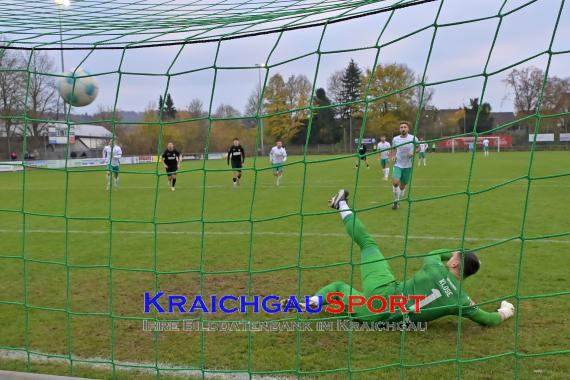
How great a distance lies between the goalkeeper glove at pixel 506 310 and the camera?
3363 millimetres

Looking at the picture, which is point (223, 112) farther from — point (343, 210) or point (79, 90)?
point (343, 210)

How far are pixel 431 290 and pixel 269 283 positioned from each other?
163 cm

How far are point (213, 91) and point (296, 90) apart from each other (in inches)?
189

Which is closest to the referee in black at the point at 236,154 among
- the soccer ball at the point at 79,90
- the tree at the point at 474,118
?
the tree at the point at 474,118

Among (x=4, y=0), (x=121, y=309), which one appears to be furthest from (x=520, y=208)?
A: (x=4, y=0)

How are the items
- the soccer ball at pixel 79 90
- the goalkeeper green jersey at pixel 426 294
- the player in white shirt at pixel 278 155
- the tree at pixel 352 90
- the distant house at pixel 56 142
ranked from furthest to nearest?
1. the distant house at pixel 56 142
2. the player in white shirt at pixel 278 155
3. the tree at pixel 352 90
4. the soccer ball at pixel 79 90
5. the goalkeeper green jersey at pixel 426 294

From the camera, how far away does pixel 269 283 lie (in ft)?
14.3

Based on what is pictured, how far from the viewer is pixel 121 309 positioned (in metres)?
3.79

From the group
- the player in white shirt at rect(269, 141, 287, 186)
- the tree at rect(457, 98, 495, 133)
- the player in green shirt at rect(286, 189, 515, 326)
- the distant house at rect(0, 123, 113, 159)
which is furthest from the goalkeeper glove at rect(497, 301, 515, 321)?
the distant house at rect(0, 123, 113, 159)

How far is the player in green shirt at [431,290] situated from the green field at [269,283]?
0.37 feet

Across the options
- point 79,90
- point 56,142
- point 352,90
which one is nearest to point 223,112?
point 352,90

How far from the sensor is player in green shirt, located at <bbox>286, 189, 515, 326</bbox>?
3.16m

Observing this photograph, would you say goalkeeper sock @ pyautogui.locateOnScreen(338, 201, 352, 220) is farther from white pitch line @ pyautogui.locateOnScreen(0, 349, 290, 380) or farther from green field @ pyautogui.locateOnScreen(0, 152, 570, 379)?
white pitch line @ pyautogui.locateOnScreen(0, 349, 290, 380)

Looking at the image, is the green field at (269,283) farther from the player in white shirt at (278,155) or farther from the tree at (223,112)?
the player in white shirt at (278,155)
